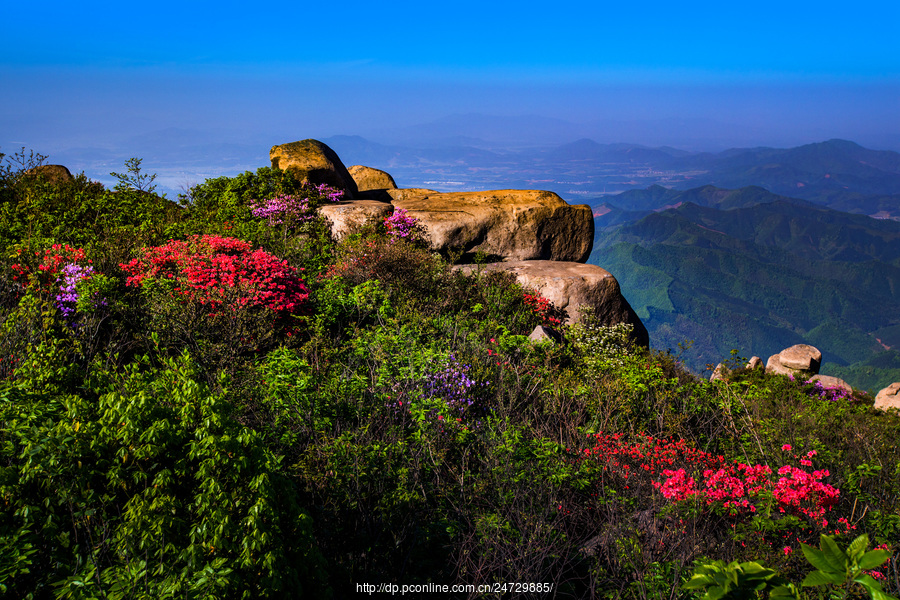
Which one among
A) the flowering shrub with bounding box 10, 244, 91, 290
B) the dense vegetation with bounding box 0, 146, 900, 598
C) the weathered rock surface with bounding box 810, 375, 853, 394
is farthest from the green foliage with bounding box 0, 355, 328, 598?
the weathered rock surface with bounding box 810, 375, 853, 394

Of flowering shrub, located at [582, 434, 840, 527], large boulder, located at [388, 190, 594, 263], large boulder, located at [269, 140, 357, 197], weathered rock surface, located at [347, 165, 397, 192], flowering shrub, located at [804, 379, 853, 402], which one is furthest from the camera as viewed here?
weathered rock surface, located at [347, 165, 397, 192]

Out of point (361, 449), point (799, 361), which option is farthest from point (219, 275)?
point (799, 361)

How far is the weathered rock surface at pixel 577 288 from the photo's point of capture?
40.7 ft

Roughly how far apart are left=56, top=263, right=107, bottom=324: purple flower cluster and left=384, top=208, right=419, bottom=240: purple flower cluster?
7.54 metres

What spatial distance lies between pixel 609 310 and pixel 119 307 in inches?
415

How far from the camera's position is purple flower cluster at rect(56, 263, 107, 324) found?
710 centimetres

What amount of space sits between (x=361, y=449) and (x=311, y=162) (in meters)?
13.8

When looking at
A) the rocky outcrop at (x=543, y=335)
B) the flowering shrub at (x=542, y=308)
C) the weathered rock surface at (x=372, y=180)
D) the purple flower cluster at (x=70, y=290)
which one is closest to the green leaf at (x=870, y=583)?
the rocky outcrop at (x=543, y=335)

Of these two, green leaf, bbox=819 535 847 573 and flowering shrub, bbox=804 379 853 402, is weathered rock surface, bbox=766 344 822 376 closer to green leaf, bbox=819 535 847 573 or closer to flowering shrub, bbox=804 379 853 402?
flowering shrub, bbox=804 379 853 402

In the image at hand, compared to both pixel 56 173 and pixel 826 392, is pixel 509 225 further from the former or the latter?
pixel 56 173

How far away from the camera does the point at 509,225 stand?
1495 centimetres

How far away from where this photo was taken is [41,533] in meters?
→ 2.45

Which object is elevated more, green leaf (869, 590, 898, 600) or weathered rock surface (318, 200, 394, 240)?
weathered rock surface (318, 200, 394, 240)

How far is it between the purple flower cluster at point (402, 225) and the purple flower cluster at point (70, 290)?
24.7 feet
